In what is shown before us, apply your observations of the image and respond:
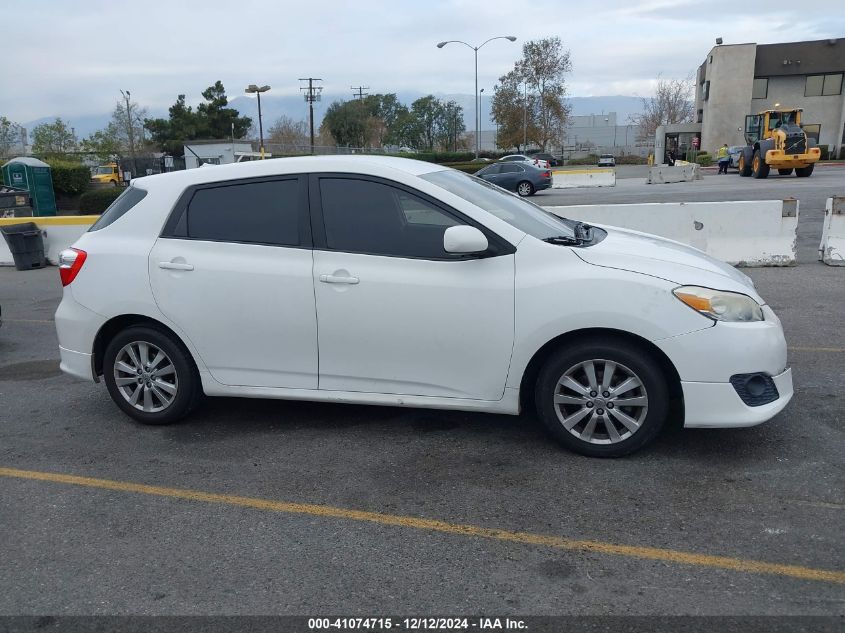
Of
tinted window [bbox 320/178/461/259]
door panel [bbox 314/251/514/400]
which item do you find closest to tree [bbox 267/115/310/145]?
tinted window [bbox 320/178/461/259]

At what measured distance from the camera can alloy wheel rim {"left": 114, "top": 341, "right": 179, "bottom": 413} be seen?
5047mm

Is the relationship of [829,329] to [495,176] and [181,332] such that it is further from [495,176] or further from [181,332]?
[495,176]

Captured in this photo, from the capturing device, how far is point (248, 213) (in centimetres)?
486

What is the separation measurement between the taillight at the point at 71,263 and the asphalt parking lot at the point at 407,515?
1071mm

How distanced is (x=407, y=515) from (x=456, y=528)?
0.95 ft

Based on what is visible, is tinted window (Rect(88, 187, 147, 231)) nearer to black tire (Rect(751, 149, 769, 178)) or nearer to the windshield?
the windshield

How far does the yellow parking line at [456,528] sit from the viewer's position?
126 inches

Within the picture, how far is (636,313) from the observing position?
13.4 feet

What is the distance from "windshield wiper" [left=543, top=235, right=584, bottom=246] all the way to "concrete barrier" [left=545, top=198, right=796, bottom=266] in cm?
585

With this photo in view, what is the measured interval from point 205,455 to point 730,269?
142 inches

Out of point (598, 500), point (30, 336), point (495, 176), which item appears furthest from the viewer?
point (495, 176)

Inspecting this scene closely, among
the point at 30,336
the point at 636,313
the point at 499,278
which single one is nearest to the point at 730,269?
the point at 636,313

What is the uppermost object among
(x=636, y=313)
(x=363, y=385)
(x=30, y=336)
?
(x=636, y=313)

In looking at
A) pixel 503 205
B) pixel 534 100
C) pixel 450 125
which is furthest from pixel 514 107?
pixel 503 205
